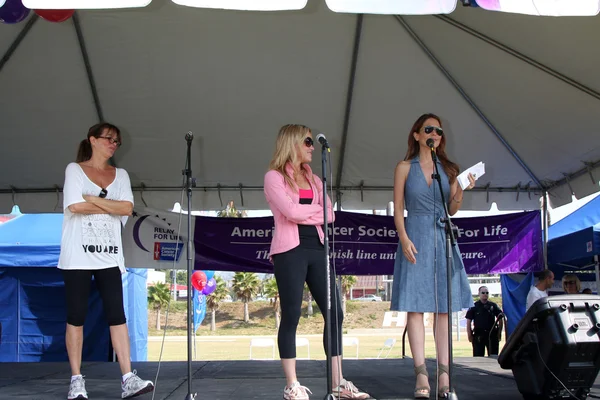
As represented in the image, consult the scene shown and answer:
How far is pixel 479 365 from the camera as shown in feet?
16.9

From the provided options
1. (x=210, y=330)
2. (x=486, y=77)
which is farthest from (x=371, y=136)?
(x=210, y=330)

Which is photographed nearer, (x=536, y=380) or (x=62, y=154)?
(x=536, y=380)

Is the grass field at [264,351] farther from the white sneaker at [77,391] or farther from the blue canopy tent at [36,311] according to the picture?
the white sneaker at [77,391]

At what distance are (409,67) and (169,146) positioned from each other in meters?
2.62

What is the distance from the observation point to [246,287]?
1902 inches

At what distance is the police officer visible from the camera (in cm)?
910

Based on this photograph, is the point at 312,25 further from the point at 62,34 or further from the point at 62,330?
A: the point at 62,330

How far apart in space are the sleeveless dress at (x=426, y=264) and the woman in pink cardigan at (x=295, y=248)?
44 cm

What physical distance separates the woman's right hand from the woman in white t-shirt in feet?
5.31

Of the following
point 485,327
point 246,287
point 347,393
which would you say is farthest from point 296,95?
point 246,287

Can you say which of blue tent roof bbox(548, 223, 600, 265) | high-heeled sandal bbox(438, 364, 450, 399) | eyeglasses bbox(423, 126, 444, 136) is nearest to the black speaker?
high-heeled sandal bbox(438, 364, 450, 399)

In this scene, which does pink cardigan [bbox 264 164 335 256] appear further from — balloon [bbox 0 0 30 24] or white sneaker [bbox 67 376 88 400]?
A: balloon [bbox 0 0 30 24]

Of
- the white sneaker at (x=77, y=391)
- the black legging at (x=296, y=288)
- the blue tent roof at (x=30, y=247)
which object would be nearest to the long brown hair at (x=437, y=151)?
the black legging at (x=296, y=288)

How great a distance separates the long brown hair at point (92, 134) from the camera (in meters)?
3.54
